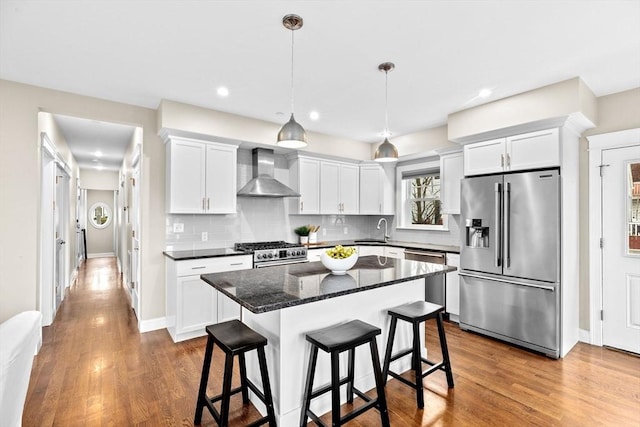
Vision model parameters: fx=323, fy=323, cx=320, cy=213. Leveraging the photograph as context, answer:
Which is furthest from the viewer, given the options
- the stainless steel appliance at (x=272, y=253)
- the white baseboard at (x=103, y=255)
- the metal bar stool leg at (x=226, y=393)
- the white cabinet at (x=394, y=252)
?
the white baseboard at (x=103, y=255)

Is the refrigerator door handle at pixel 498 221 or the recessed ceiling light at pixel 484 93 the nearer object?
the recessed ceiling light at pixel 484 93

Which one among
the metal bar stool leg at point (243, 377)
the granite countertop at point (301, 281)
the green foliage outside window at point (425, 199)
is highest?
the green foliage outside window at point (425, 199)

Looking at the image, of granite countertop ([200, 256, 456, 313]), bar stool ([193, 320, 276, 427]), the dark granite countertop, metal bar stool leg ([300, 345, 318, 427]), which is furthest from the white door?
the dark granite countertop

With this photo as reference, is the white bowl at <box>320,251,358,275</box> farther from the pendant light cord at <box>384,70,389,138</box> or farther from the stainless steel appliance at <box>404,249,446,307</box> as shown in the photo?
the stainless steel appliance at <box>404,249,446,307</box>

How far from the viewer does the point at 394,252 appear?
5043mm

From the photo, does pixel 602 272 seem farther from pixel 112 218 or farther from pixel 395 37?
pixel 112 218

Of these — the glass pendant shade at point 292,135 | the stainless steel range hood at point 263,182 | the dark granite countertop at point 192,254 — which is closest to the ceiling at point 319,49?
the glass pendant shade at point 292,135

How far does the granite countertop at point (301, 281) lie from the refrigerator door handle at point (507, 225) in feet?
3.57

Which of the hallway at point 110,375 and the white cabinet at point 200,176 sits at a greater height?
the white cabinet at point 200,176

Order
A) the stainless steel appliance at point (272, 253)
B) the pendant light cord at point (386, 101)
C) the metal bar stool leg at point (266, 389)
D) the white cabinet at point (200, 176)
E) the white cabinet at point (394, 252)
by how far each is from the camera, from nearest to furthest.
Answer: the metal bar stool leg at point (266, 389) < the pendant light cord at point (386, 101) < the white cabinet at point (200, 176) < the stainless steel appliance at point (272, 253) < the white cabinet at point (394, 252)

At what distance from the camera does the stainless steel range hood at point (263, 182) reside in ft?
14.5

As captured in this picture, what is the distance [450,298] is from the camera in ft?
14.0

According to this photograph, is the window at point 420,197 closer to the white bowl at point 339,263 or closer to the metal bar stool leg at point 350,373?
the white bowl at point 339,263

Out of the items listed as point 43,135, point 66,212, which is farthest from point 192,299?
point 66,212
